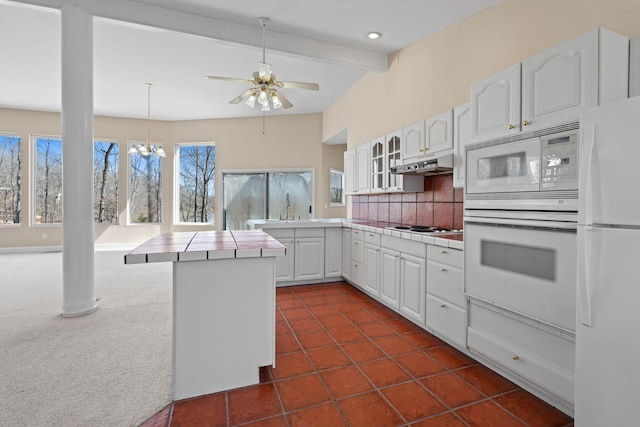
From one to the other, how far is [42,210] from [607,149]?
9232 mm

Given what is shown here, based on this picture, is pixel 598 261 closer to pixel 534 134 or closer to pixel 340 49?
pixel 534 134

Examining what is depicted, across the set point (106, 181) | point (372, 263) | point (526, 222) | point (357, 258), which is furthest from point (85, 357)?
point (106, 181)

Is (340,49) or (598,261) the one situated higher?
(340,49)

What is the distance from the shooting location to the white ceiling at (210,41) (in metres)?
3.16

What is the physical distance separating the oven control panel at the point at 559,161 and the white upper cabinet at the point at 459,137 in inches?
39.4

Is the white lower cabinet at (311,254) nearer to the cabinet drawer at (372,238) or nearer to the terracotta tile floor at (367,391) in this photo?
the cabinet drawer at (372,238)

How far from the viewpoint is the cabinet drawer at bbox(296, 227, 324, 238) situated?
4.35m

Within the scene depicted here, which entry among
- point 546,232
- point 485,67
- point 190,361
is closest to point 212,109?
point 485,67

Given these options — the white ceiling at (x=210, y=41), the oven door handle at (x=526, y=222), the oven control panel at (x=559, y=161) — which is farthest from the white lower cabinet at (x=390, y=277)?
the white ceiling at (x=210, y=41)

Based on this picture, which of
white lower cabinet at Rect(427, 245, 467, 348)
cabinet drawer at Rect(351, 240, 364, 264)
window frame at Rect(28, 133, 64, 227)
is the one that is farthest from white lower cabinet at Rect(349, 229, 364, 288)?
window frame at Rect(28, 133, 64, 227)

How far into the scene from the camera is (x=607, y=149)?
1373 millimetres

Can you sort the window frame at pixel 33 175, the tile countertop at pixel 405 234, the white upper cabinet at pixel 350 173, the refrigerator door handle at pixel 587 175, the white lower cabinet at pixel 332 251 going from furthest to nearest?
the window frame at pixel 33 175, the white upper cabinet at pixel 350 173, the white lower cabinet at pixel 332 251, the tile countertop at pixel 405 234, the refrigerator door handle at pixel 587 175

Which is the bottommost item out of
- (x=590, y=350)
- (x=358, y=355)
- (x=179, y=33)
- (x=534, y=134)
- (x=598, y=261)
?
(x=358, y=355)

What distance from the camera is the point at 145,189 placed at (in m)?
7.27
